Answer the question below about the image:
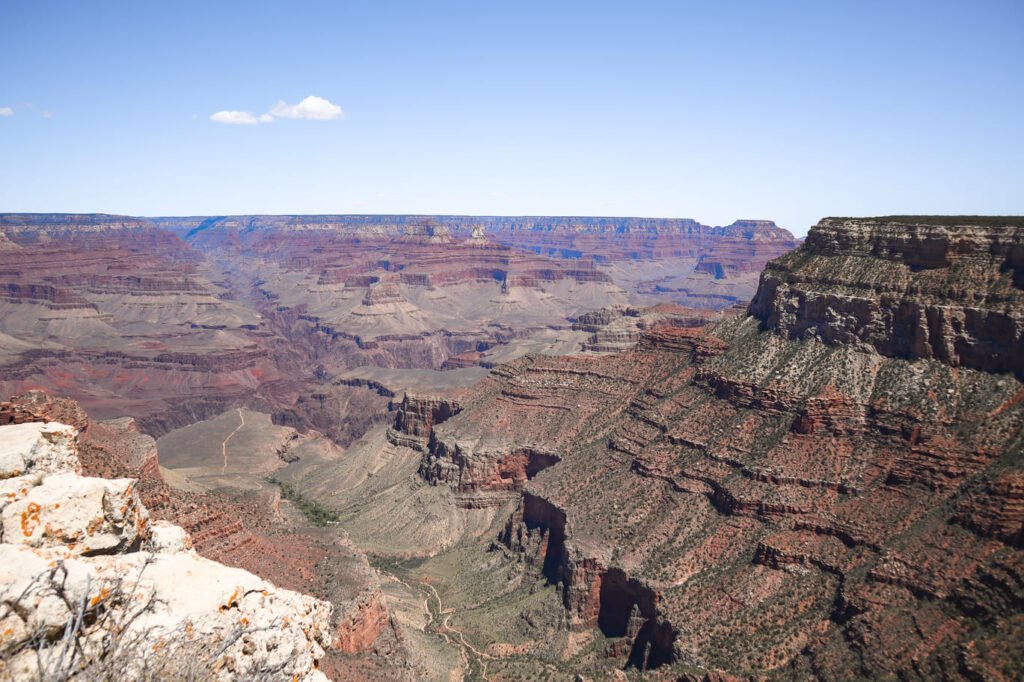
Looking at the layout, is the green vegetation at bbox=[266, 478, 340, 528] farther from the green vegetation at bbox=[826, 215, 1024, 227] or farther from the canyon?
the green vegetation at bbox=[826, 215, 1024, 227]

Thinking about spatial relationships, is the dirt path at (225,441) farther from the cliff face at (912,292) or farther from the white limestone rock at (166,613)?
the white limestone rock at (166,613)

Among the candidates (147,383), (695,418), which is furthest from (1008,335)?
(147,383)

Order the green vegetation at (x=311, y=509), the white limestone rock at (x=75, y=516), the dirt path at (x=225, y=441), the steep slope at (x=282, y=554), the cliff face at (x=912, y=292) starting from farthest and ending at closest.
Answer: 1. the dirt path at (x=225, y=441)
2. the green vegetation at (x=311, y=509)
3. the cliff face at (x=912, y=292)
4. the steep slope at (x=282, y=554)
5. the white limestone rock at (x=75, y=516)

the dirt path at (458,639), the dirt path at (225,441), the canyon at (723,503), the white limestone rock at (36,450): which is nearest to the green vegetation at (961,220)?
the canyon at (723,503)

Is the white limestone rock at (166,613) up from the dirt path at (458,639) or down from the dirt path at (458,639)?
up

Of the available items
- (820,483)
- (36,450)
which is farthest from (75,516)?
(820,483)

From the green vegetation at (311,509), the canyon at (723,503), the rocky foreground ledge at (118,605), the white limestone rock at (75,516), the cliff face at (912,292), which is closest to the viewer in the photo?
the rocky foreground ledge at (118,605)
